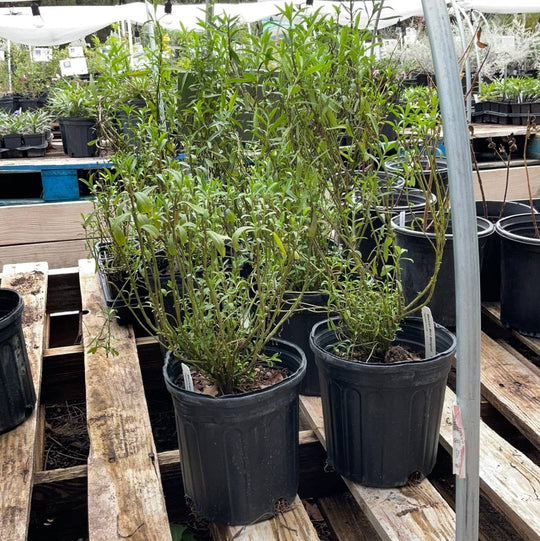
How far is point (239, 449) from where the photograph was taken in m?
1.56

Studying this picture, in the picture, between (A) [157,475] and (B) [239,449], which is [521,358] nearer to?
(B) [239,449]

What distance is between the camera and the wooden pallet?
1549mm

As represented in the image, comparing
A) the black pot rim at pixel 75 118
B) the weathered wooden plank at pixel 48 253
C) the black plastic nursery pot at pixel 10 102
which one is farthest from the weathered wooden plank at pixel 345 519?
the black plastic nursery pot at pixel 10 102

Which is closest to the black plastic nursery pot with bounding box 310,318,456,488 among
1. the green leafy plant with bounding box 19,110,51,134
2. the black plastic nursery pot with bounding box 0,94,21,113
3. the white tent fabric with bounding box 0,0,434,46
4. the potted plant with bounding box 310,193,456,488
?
the potted plant with bounding box 310,193,456,488

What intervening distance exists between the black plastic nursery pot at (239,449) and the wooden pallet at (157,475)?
56 millimetres

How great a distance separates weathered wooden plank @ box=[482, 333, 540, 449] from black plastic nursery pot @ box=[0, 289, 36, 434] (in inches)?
57.8

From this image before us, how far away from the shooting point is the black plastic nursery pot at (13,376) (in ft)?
5.95

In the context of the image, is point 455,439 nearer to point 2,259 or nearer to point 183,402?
point 183,402

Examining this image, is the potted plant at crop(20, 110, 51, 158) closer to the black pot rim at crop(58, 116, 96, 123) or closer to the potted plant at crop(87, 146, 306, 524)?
the black pot rim at crop(58, 116, 96, 123)

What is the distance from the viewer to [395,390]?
63.1 inches

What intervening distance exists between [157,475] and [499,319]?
1.49 m

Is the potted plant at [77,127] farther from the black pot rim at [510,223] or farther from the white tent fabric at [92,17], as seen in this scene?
the white tent fabric at [92,17]

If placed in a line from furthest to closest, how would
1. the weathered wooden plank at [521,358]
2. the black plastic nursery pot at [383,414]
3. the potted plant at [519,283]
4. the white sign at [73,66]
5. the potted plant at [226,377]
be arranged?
the white sign at [73,66] < the potted plant at [519,283] < the weathered wooden plank at [521,358] < the black plastic nursery pot at [383,414] < the potted plant at [226,377]

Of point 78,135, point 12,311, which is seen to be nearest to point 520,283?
point 12,311
